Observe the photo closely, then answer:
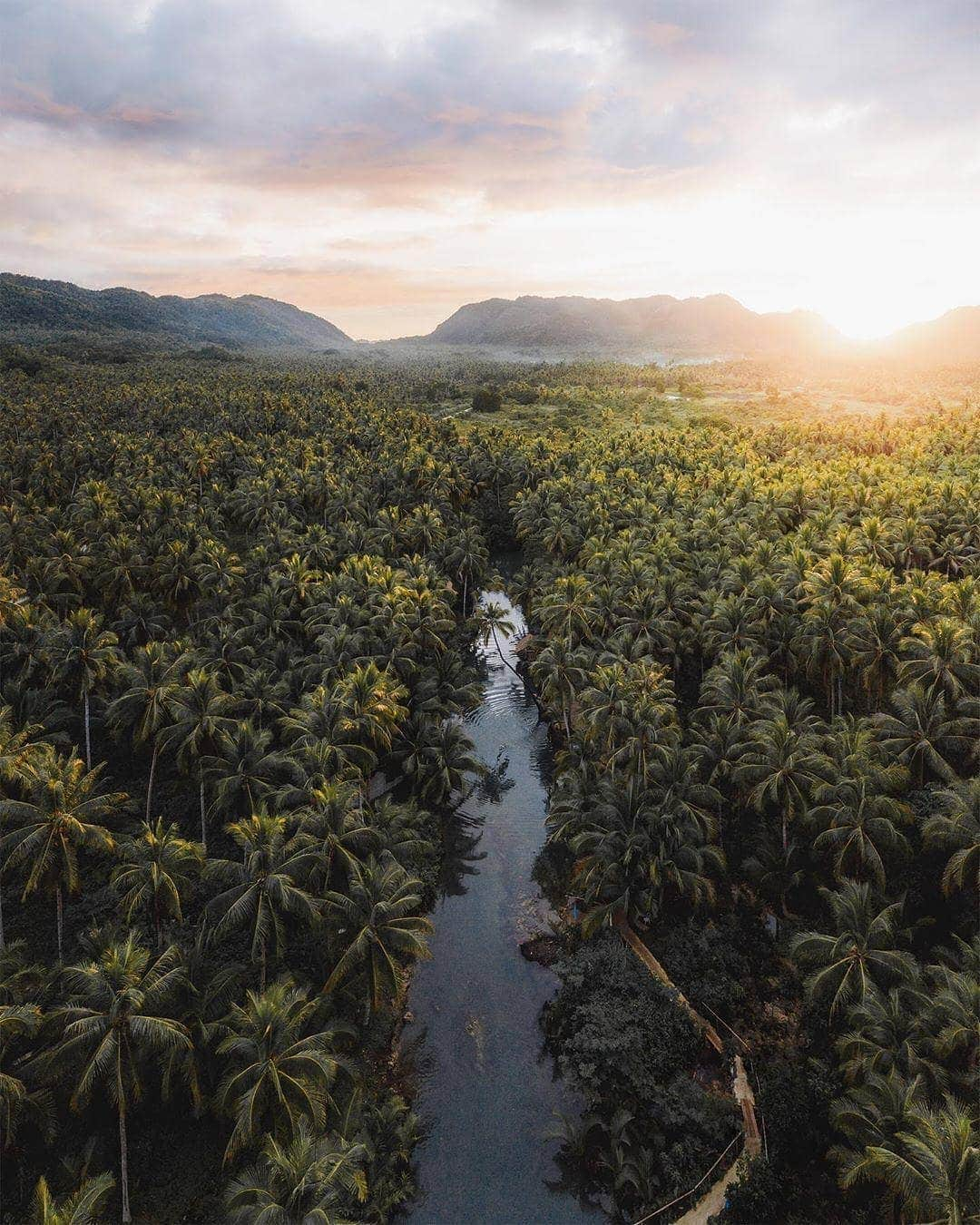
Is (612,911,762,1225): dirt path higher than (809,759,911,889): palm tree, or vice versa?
(809,759,911,889): palm tree

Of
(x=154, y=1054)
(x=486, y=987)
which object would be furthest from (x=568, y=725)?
(x=154, y=1054)

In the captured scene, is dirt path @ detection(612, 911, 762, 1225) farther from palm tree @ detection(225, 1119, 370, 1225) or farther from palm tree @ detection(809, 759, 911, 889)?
palm tree @ detection(225, 1119, 370, 1225)

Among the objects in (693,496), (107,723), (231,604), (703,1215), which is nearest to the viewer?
(703,1215)

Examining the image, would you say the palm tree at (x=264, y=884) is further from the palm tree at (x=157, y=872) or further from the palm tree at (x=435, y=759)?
the palm tree at (x=435, y=759)

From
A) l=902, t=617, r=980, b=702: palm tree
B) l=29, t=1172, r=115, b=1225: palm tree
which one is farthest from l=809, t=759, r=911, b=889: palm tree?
l=29, t=1172, r=115, b=1225: palm tree

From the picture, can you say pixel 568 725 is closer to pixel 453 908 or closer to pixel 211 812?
pixel 453 908

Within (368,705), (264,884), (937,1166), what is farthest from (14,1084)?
(937,1166)
